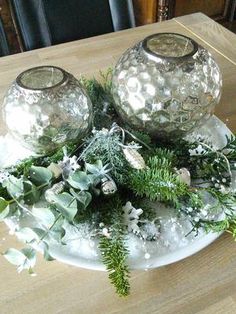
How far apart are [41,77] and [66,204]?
0.22 metres

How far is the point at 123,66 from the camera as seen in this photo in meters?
0.58

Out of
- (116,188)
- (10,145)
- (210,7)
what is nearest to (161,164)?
(116,188)

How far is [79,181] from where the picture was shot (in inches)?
19.0

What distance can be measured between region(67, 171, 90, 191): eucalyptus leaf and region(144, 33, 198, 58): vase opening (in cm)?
22

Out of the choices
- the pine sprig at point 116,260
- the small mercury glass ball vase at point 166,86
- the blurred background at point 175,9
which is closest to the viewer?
the pine sprig at point 116,260

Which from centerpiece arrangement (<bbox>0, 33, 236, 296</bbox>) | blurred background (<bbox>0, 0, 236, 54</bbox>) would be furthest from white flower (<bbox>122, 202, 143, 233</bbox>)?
blurred background (<bbox>0, 0, 236, 54</bbox>)

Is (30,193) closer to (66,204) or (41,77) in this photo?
(66,204)

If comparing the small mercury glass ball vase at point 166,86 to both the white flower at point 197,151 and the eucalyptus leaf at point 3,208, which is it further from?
the eucalyptus leaf at point 3,208

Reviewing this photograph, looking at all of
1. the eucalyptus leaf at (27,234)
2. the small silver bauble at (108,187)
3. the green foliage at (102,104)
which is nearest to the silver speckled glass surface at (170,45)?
the green foliage at (102,104)

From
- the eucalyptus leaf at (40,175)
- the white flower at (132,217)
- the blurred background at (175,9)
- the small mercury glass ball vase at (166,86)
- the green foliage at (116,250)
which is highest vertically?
the small mercury glass ball vase at (166,86)

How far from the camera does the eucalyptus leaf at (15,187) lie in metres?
0.49

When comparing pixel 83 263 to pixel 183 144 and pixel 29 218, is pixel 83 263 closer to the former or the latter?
pixel 29 218

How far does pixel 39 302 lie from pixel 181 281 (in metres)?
0.19

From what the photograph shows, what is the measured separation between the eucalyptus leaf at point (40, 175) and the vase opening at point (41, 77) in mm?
130
